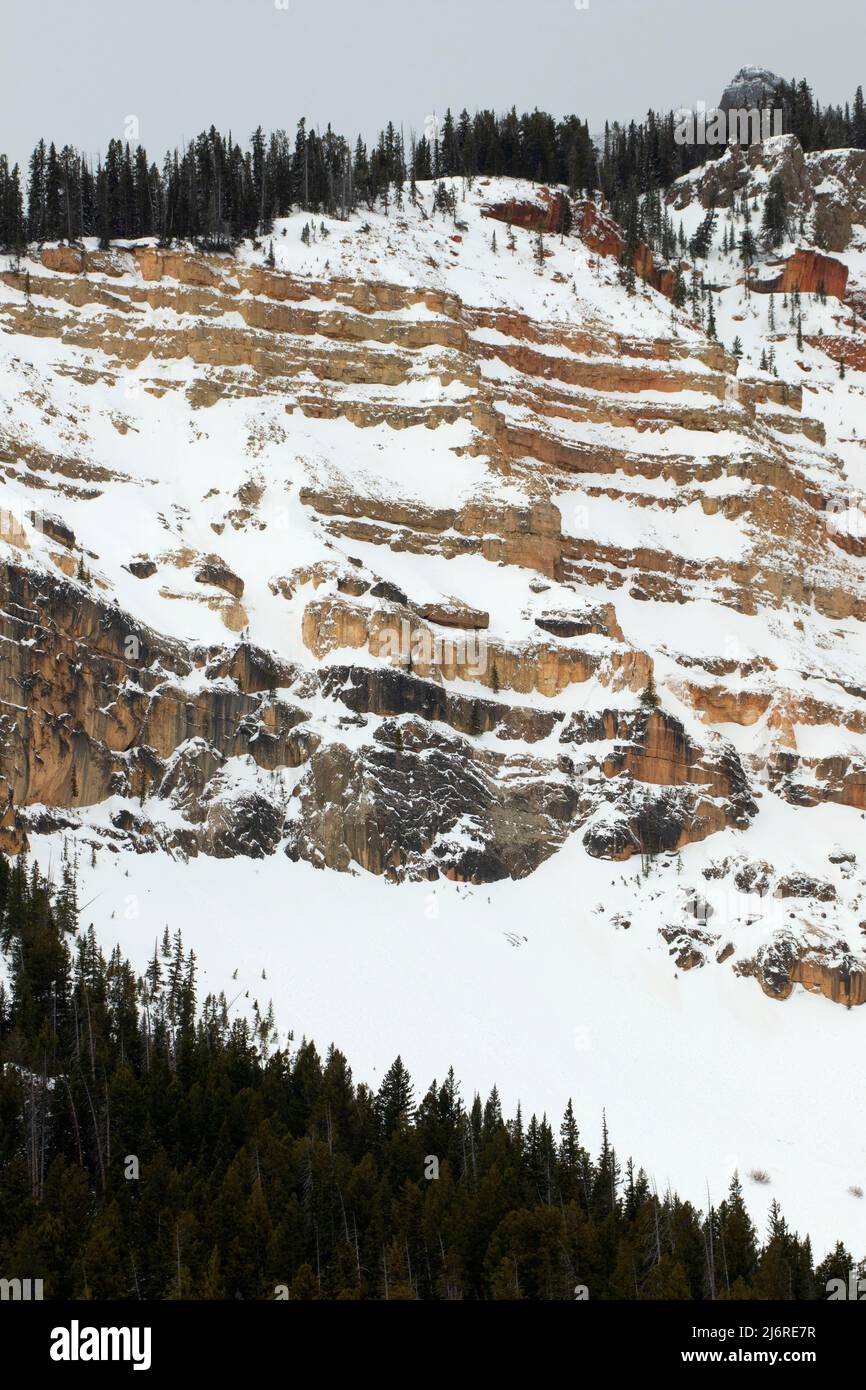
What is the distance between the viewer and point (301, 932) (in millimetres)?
89688

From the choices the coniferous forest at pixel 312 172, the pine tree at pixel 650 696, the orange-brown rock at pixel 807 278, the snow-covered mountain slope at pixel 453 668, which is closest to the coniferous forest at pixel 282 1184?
the snow-covered mountain slope at pixel 453 668

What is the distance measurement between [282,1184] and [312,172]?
11253 centimetres

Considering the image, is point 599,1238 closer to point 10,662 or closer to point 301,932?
point 301,932

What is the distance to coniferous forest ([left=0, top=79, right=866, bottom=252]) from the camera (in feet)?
449

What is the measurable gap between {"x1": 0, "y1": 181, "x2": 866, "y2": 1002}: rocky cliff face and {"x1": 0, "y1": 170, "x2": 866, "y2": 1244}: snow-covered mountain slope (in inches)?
10.8

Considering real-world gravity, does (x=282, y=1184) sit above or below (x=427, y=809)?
below

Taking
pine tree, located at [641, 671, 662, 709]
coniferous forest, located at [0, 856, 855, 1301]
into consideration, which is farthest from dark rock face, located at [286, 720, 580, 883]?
coniferous forest, located at [0, 856, 855, 1301]

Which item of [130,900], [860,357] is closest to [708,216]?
[860,357]

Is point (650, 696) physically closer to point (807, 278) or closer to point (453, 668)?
point (453, 668)

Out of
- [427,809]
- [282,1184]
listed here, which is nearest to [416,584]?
[427,809]

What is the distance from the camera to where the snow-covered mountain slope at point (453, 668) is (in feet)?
289

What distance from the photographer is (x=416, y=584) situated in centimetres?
10944

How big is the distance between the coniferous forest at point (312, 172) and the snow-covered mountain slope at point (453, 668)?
5.95 meters

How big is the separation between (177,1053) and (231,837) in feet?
74.5
